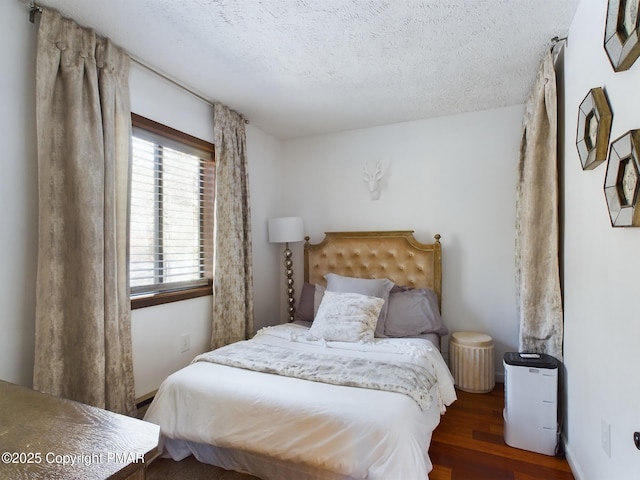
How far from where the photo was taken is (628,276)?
1.21 metres

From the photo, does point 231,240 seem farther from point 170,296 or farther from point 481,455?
point 481,455

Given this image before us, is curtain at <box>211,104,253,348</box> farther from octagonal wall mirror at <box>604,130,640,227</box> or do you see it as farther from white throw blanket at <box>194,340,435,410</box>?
octagonal wall mirror at <box>604,130,640,227</box>

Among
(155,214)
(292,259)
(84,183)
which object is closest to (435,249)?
(292,259)

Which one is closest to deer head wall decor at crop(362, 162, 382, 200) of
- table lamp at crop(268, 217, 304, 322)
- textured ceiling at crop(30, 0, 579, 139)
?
textured ceiling at crop(30, 0, 579, 139)

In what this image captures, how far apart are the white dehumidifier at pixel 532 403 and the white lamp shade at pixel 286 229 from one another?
215cm

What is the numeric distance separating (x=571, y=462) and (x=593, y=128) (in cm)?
182

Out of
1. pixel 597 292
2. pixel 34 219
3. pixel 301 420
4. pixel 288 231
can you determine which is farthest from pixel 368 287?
pixel 34 219

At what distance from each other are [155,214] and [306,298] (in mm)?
1564

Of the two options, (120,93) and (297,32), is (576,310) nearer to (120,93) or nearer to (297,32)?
(297,32)

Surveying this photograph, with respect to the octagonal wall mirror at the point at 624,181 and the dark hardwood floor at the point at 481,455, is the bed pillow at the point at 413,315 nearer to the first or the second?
the dark hardwood floor at the point at 481,455

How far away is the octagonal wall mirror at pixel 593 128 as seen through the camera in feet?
4.46

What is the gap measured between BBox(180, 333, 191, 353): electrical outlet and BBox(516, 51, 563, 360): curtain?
2433mm

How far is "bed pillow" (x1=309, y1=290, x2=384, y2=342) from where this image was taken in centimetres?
249

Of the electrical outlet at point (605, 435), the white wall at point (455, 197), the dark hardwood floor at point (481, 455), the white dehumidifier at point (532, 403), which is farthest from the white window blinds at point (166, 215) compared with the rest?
the electrical outlet at point (605, 435)
